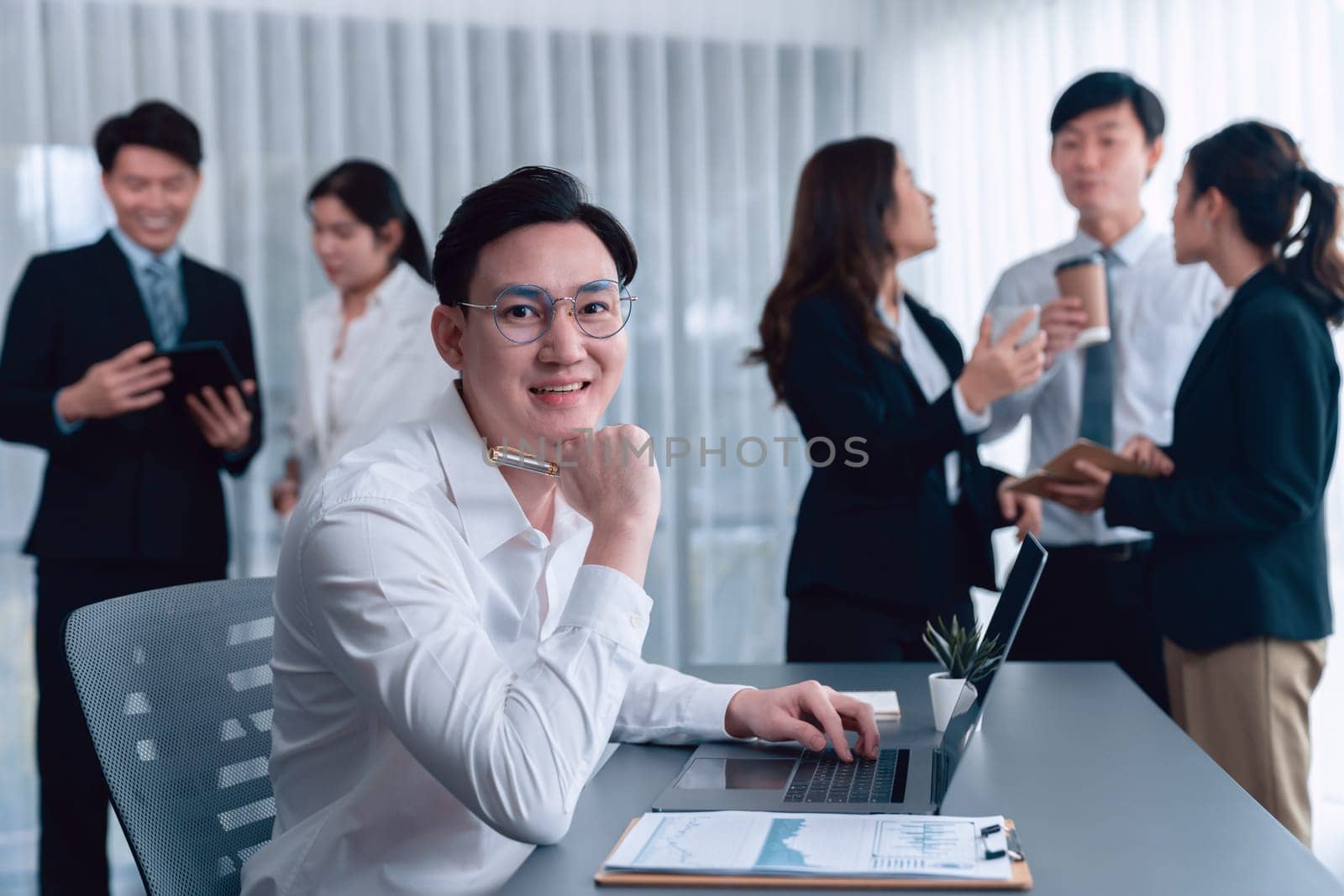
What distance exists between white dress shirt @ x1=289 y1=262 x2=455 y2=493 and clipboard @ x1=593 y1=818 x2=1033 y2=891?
201cm

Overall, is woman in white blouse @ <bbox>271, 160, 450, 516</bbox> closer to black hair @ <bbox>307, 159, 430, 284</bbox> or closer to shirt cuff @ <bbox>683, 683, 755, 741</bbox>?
black hair @ <bbox>307, 159, 430, 284</bbox>

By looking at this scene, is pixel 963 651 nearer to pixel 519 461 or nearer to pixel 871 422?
pixel 519 461

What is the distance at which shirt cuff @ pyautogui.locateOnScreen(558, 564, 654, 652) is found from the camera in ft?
4.00

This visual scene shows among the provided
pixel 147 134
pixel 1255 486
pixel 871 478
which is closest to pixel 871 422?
pixel 871 478

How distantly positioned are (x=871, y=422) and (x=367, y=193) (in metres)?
1.50

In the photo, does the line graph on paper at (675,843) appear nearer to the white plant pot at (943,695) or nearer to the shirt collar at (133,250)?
the white plant pot at (943,695)

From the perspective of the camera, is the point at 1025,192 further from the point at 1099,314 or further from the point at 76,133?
the point at 76,133

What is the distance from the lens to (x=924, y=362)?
2678 millimetres

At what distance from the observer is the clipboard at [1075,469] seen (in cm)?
240

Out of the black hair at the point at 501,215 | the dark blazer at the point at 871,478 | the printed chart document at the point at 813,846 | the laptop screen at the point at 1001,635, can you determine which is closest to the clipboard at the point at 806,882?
the printed chart document at the point at 813,846

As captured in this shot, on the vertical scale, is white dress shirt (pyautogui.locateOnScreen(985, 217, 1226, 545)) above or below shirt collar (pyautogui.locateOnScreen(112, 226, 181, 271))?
below

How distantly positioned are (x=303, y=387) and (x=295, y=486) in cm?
28

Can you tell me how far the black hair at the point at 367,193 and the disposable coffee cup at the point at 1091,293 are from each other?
5.50ft

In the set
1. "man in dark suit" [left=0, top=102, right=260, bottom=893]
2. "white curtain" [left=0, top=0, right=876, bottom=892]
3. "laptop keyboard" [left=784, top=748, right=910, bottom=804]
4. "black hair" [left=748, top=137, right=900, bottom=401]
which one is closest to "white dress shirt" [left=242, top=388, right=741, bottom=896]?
"laptop keyboard" [left=784, top=748, right=910, bottom=804]
